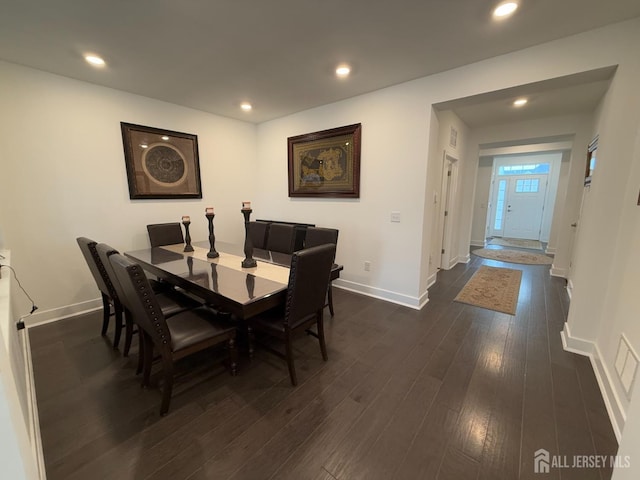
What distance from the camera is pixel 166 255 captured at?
2.64 metres

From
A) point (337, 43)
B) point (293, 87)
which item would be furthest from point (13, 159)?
point (337, 43)

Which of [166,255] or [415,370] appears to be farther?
[166,255]

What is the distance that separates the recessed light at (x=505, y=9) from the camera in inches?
63.0

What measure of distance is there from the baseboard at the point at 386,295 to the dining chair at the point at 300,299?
4.89 ft

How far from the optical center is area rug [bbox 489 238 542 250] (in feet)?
21.6

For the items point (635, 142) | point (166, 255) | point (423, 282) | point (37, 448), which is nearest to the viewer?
point (37, 448)

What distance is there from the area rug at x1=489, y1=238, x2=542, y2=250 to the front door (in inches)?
10.8

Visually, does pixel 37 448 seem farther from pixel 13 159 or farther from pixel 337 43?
pixel 337 43

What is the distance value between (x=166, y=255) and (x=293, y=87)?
7.60 ft

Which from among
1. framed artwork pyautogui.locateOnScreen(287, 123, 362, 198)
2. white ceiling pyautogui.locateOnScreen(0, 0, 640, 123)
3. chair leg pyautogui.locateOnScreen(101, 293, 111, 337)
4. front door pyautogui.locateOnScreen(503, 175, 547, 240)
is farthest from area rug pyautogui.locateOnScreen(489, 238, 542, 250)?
chair leg pyautogui.locateOnScreen(101, 293, 111, 337)

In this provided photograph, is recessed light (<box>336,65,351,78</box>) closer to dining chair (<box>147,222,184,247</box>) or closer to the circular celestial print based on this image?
the circular celestial print

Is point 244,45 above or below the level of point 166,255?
above

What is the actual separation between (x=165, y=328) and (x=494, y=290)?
3.97 m

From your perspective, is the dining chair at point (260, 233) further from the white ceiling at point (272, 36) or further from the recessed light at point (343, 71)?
the recessed light at point (343, 71)
